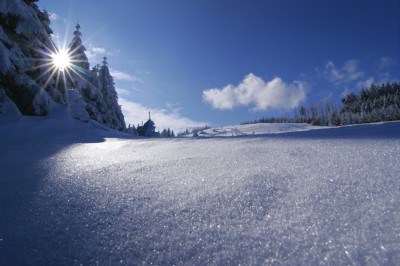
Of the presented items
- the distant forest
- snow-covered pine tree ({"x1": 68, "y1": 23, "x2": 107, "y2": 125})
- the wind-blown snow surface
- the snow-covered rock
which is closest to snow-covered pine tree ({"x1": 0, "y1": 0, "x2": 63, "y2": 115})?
the snow-covered rock

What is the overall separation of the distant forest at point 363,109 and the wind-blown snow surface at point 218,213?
5869 centimetres

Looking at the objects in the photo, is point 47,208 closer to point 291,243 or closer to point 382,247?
point 291,243

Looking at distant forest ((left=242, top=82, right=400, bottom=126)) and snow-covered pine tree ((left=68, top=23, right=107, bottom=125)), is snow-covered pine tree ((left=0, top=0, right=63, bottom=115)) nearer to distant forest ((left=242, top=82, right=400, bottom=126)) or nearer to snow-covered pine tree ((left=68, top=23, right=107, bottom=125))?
snow-covered pine tree ((left=68, top=23, right=107, bottom=125))

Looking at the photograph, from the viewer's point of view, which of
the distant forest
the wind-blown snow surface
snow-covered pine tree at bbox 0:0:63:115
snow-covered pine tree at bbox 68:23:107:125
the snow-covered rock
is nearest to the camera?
the wind-blown snow surface

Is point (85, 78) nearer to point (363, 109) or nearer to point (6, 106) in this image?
point (6, 106)

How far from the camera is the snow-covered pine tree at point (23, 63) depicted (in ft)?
28.7

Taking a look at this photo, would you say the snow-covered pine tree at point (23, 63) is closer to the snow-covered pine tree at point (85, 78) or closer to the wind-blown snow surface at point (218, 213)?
the snow-covered pine tree at point (85, 78)

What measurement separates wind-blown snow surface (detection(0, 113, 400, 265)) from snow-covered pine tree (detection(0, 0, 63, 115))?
8515 mm

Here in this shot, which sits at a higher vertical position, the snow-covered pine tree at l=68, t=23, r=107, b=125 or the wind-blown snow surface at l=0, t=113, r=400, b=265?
the snow-covered pine tree at l=68, t=23, r=107, b=125

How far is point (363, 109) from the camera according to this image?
67.4 metres

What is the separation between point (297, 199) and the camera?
4.22 feet

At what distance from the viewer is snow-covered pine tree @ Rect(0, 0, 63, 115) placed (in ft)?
28.7

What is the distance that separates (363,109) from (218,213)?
81499mm

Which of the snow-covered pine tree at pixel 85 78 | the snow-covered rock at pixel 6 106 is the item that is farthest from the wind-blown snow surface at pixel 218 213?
the snow-covered pine tree at pixel 85 78
